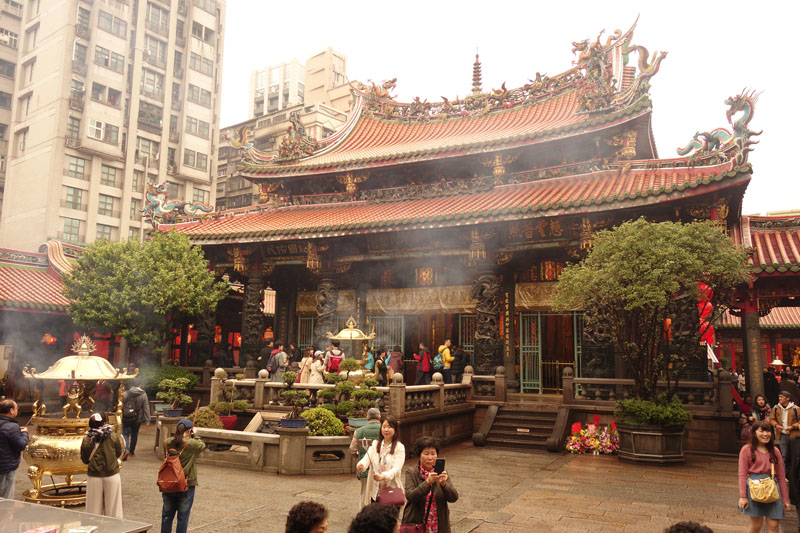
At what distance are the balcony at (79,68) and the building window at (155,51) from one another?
5.20 m

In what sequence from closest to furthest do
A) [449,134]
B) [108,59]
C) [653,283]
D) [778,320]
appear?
[653,283] < [449,134] < [778,320] < [108,59]

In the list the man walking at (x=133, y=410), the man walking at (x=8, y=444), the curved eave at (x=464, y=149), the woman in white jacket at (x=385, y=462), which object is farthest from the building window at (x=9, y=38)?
the woman in white jacket at (x=385, y=462)

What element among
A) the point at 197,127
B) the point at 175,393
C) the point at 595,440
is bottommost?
the point at 595,440

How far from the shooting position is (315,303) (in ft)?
61.7

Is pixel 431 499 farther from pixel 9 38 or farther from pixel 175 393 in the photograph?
pixel 9 38

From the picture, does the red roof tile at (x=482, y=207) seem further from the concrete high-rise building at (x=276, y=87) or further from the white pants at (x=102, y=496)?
the concrete high-rise building at (x=276, y=87)

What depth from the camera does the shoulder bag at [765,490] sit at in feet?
18.7

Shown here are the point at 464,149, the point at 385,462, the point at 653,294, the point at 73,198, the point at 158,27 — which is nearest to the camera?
the point at 385,462

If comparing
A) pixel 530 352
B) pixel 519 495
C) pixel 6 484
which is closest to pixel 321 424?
pixel 519 495

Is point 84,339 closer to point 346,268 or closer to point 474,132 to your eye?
point 346,268

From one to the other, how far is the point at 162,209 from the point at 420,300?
9785mm

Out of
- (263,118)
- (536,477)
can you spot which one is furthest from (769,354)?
(263,118)

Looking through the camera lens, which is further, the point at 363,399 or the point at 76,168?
the point at 76,168

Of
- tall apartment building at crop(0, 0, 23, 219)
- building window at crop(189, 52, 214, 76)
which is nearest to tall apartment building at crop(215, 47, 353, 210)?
building window at crop(189, 52, 214, 76)
